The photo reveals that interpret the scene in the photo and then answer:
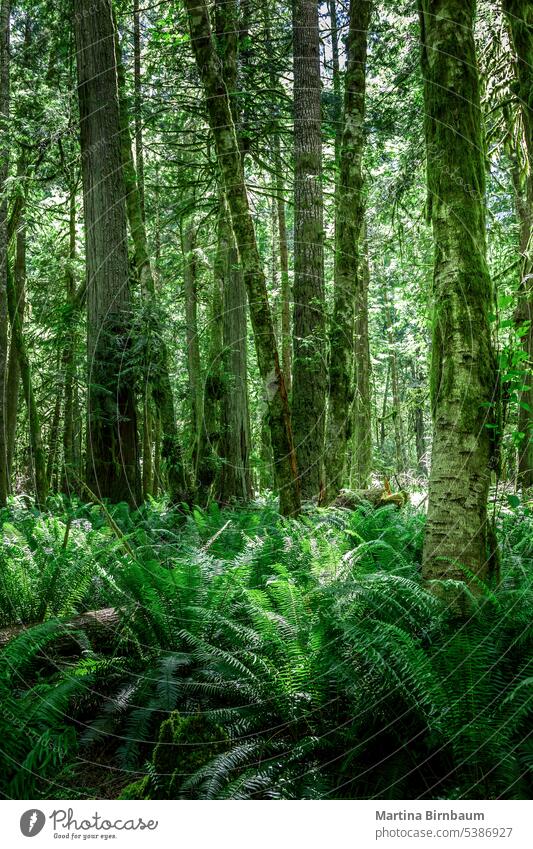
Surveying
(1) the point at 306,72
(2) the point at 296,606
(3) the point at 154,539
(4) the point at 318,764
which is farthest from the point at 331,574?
(1) the point at 306,72

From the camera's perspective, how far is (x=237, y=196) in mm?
5363

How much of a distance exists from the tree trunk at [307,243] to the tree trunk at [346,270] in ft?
1.37

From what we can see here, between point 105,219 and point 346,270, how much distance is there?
11.1 feet

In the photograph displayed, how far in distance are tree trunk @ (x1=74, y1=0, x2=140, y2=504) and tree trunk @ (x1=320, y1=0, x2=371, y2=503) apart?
2673 millimetres

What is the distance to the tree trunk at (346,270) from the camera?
288 inches

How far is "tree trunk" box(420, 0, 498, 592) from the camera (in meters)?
3.22

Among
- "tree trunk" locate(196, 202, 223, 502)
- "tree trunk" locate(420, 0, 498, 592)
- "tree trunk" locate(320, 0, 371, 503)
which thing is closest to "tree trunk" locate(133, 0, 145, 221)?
"tree trunk" locate(196, 202, 223, 502)

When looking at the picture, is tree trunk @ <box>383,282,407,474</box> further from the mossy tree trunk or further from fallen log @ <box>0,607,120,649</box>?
the mossy tree trunk
